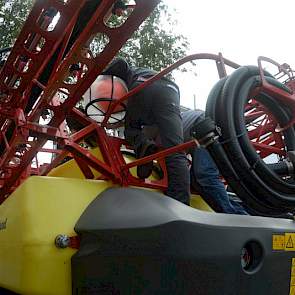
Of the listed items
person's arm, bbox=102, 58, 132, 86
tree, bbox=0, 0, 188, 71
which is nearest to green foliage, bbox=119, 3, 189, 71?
tree, bbox=0, 0, 188, 71

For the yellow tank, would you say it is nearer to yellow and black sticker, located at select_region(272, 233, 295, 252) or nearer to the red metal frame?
the red metal frame

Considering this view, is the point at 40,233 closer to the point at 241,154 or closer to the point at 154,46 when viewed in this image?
the point at 241,154

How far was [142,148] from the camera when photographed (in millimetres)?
2693

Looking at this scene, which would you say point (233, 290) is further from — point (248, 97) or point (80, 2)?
point (80, 2)

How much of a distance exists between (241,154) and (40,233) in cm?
99

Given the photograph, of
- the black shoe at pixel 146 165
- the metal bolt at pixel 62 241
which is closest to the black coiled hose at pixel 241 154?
the black shoe at pixel 146 165

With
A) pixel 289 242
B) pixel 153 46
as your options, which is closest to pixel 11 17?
pixel 153 46

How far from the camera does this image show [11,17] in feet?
26.9

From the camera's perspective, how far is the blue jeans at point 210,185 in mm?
2816

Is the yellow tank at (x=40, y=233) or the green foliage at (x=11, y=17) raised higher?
the green foliage at (x=11, y=17)

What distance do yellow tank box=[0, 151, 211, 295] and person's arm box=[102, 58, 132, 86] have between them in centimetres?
93

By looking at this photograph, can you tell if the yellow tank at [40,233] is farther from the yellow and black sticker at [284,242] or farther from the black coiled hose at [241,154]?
the yellow and black sticker at [284,242]

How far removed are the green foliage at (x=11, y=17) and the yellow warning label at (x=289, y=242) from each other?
22.3ft

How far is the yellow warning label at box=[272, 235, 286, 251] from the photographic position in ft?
7.15
